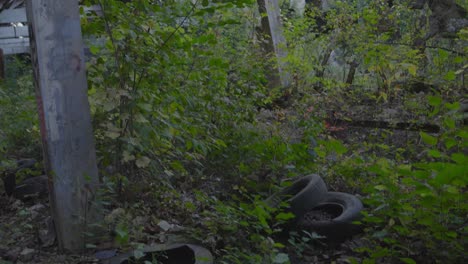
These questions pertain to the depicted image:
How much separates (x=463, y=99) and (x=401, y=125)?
3.53 feet

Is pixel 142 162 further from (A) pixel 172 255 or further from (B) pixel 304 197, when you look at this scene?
(B) pixel 304 197

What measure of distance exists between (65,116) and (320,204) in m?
3.16

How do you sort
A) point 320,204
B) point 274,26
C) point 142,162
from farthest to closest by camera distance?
point 274,26 → point 320,204 → point 142,162

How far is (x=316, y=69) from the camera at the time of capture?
11.5 m

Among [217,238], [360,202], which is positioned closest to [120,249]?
[217,238]

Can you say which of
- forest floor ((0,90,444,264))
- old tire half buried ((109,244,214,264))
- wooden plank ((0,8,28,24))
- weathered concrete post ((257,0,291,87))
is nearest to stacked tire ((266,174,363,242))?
forest floor ((0,90,444,264))

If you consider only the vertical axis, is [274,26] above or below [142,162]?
above

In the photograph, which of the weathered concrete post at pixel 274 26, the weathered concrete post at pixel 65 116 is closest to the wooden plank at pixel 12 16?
the weathered concrete post at pixel 274 26

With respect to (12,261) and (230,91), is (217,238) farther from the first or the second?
(230,91)

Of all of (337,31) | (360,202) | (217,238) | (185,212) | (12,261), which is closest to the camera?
A: (12,261)

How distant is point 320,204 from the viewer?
18.2 ft

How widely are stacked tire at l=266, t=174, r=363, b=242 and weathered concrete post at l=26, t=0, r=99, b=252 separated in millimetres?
1820

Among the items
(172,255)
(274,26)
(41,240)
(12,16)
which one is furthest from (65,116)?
(274,26)

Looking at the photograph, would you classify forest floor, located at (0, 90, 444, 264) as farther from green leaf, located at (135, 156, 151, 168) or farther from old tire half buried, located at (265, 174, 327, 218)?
green leaf, located at (135, 156, 151, 168)
